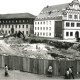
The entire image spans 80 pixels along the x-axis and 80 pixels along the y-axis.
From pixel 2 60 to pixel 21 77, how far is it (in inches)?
204

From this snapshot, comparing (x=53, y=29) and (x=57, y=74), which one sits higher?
(x=53, y=29)

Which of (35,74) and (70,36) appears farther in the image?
(70,36)

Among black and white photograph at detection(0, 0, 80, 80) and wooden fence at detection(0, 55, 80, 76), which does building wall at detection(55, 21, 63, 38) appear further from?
wooden fence at detection(0, 55, 80, 76)

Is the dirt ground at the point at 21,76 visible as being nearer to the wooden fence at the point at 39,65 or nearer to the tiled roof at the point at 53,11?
the wooden fence at the point at 39,65

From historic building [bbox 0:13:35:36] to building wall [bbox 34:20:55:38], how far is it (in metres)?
10.2

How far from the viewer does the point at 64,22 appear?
71.2 metres

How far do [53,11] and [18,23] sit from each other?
24.3 m

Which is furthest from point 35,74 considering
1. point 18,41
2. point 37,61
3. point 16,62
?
point 18,41

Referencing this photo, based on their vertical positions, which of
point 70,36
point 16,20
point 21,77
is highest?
point 16,20

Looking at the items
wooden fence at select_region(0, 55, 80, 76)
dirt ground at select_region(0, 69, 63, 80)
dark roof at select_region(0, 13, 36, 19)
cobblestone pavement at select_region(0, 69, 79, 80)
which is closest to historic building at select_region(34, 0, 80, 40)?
dark roof at select_region(0, 13, 36, 19)

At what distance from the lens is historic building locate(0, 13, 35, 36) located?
9569cm

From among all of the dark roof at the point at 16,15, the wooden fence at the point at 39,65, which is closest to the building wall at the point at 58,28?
the dark roof at the point at 16,15

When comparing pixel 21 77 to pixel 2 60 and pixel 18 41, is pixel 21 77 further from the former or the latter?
pixel 18 41

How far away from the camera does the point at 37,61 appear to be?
25.4 metres
